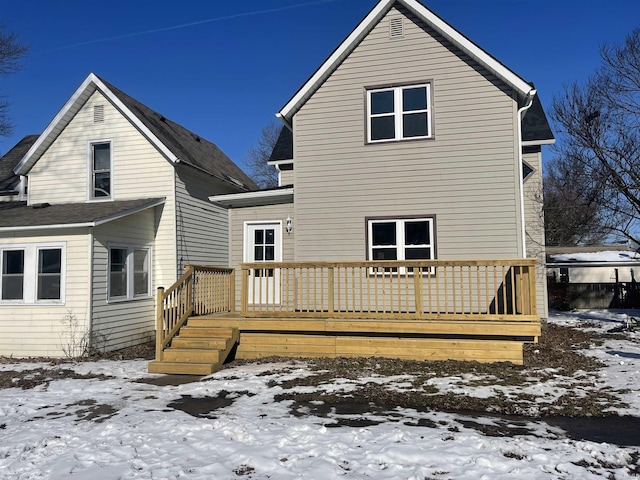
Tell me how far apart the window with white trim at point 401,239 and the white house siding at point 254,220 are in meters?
2.37

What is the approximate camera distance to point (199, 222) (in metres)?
13.9

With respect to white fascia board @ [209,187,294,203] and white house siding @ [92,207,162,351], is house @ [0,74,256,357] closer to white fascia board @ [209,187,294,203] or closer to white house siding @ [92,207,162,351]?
white house siding @ [92,207,162,351]

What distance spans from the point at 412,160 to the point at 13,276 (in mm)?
9530

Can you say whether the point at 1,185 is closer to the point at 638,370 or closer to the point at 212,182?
the point at 212,182

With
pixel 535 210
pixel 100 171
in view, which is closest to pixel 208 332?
pixel 100 171

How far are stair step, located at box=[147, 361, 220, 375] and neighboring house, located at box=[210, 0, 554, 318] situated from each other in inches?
147

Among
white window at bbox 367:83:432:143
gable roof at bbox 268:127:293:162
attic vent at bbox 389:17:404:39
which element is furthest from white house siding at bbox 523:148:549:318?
gable roof at bbox 268:127:293:162

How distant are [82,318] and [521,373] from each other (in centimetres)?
900

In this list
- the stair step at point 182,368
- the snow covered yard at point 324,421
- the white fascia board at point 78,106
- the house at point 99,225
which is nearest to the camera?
the snow covered yard at point 324,421

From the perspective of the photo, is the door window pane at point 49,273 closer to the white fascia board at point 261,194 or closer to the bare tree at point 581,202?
the white fascia board at point 261,194

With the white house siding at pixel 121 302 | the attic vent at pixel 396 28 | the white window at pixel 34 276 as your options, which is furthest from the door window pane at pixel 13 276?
the attic vent at pixel 396 28

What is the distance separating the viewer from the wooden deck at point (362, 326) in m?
8.57

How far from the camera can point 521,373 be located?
7.81 meters

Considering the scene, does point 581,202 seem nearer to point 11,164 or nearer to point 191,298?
point 191,298
